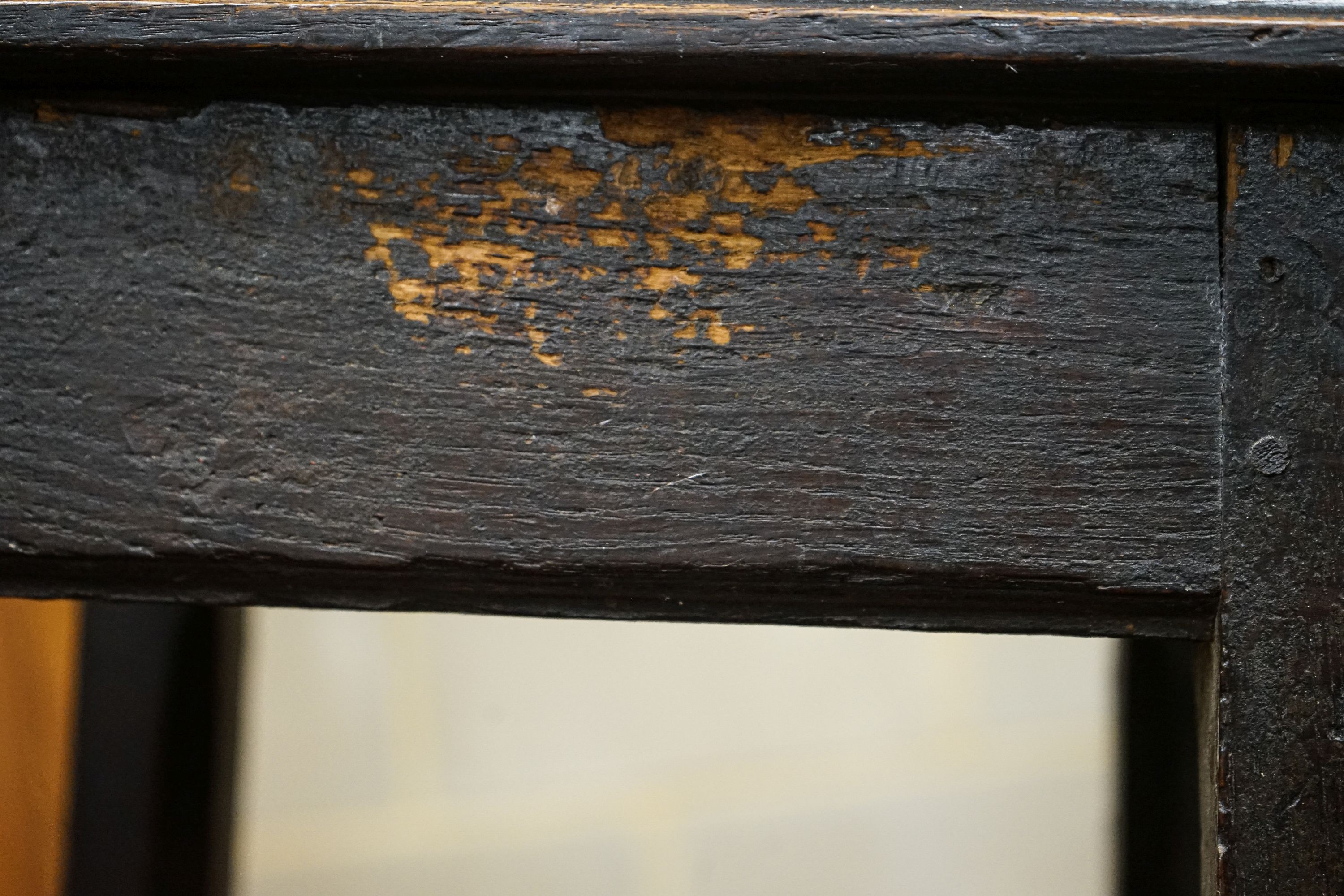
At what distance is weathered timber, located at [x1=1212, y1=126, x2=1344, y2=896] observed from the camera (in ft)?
1.15

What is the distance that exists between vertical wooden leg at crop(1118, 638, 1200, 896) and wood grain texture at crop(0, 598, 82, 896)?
68 centimetres

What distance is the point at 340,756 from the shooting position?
898 millimetres

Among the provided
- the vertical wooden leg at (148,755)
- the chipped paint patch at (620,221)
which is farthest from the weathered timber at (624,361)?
the vertical wooden leg at (148,755)

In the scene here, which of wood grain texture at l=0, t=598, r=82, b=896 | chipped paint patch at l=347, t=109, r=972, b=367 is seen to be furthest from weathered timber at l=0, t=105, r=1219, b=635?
wood grain texture at l=0, t=598, r=82, b=896

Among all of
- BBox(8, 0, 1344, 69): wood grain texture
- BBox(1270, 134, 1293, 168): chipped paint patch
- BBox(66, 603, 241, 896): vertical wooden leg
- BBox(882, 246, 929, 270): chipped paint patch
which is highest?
BBox(8, 0, 1344, 69): wood grain texture

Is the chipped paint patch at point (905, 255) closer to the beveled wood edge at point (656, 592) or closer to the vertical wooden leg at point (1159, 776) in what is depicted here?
the beveled wood edge at point (656, 592)

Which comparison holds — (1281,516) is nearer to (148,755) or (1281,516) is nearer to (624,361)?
(624,361)

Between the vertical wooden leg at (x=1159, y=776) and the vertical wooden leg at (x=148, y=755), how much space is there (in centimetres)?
63

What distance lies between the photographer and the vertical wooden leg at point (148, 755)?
679mm

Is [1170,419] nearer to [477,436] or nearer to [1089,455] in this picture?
[1089,455]

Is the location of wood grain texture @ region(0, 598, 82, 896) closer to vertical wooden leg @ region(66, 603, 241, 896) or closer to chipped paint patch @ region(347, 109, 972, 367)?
vertical wooden leg @ region(66, 603, 241, 896)

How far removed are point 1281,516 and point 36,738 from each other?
2.11 ft

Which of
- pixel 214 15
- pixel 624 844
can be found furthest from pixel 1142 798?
pixel 214 15

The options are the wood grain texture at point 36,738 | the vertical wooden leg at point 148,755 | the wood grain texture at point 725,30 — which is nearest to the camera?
the wood grain texture at point 725,30
